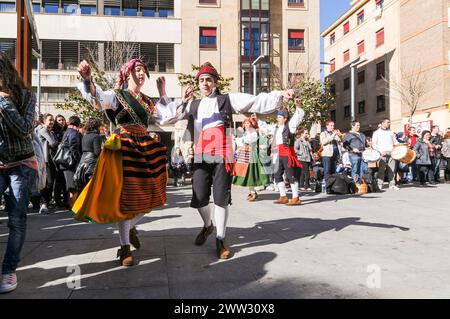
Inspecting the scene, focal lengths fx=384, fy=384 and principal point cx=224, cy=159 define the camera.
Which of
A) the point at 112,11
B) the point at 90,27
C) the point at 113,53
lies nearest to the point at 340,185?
the point at 113,53

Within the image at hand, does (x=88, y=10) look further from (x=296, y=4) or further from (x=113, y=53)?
(x=296, y=4)

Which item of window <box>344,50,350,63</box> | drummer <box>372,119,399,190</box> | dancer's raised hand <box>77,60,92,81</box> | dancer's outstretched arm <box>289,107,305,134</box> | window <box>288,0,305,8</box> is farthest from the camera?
window <box>344,50,350,63</box>

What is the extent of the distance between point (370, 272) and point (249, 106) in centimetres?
200

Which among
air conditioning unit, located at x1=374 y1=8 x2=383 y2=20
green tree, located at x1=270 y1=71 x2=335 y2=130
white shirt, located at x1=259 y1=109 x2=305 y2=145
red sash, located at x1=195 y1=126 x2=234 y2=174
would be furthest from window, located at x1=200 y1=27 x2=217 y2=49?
red sash, located at x1=195 y1=126 x2=234 y2=174

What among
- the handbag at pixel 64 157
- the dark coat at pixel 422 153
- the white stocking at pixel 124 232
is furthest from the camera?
the dark coat at pixel 422 153

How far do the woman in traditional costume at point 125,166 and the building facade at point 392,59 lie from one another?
22.7 meters

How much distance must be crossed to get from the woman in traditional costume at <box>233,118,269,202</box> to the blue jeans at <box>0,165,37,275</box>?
539 cm

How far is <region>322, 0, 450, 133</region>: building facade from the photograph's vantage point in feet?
89.2

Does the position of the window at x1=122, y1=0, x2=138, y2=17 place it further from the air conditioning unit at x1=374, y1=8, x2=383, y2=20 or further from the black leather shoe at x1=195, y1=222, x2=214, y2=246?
the black leather shoe at x1=195, y1=222, x2=214, y2=246

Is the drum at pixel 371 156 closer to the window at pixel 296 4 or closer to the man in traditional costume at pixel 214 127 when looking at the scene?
the man in traditional costume at pixel 214 127

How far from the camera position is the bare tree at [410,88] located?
28.0 metres

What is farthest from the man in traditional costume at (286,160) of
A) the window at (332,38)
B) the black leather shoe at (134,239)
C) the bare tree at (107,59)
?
the window at (332,38)

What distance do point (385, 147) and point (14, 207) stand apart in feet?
33.9
